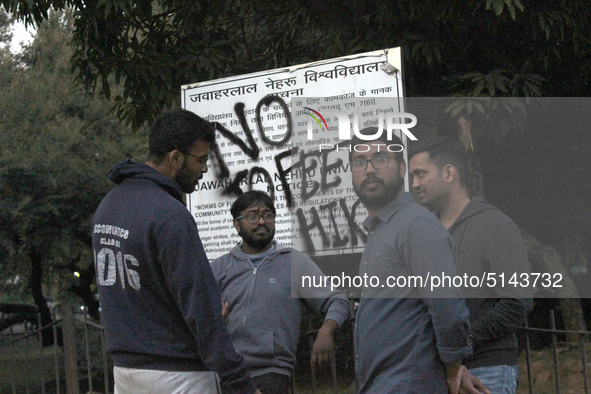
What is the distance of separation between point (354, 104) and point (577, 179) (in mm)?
5529

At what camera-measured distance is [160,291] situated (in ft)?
8.75

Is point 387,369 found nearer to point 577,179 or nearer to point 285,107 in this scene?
point 285,107

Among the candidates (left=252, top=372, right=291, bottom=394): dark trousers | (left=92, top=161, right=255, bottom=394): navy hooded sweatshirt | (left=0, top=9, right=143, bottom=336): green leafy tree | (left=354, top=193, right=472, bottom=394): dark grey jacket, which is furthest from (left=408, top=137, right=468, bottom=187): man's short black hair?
(left=0, top=9, right=143, bottom=336): green leafy tree

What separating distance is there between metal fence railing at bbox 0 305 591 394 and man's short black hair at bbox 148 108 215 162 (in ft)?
5.71

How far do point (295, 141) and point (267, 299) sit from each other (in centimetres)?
96

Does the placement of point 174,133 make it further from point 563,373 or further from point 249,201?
point 563,373

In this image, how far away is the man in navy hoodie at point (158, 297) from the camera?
2.60 metres

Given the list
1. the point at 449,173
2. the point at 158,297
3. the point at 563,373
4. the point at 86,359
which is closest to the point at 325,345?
the point at 449,173

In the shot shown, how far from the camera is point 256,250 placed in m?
3.98

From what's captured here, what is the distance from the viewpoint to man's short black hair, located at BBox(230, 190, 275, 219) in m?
4.05

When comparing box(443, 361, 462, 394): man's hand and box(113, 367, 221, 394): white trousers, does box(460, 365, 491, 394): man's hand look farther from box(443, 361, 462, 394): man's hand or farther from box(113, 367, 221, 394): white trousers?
box(113, 367, 221, 394): white trousers

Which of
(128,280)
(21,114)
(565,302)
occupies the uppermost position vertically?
(21,114)

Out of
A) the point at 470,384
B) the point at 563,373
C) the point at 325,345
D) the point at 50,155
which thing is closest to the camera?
the point at 470,384

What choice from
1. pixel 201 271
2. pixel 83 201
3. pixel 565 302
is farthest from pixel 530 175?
pixel 83 201
